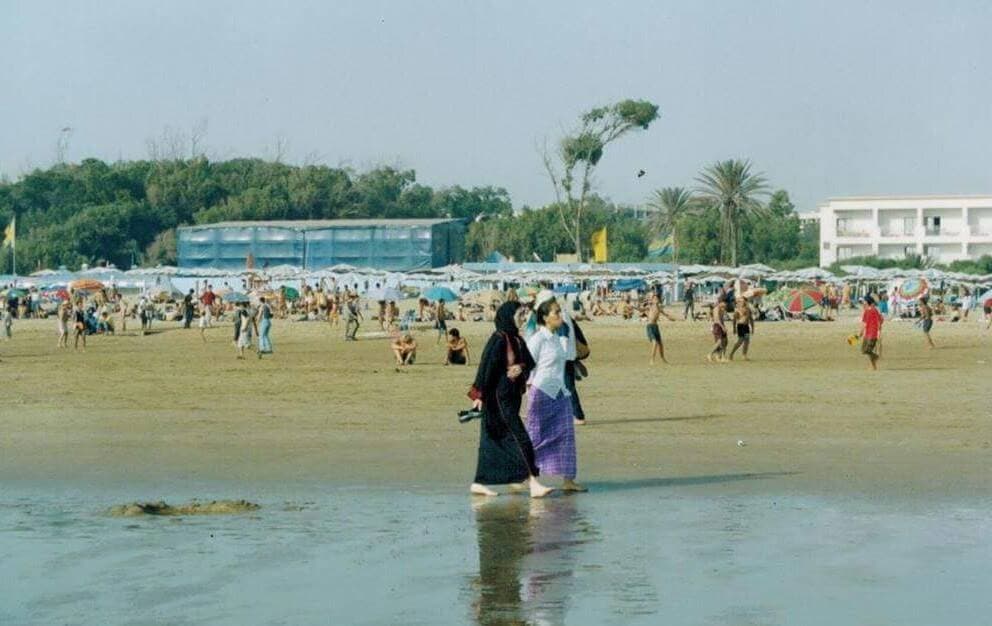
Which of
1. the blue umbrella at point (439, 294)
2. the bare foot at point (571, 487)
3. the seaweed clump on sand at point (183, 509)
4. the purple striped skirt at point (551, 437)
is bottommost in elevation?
the seaweed clump on sand at point (183, 509)

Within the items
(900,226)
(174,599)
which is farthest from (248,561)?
(900,226)

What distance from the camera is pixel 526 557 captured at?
→ 923cm

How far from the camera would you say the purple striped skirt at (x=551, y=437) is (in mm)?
11867

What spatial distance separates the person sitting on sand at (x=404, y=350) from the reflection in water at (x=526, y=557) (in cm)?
1788

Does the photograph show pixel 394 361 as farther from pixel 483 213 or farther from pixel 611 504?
pixel 483 213

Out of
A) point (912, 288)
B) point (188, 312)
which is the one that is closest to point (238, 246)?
point (188, 312)

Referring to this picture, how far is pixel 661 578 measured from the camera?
27.9 ft

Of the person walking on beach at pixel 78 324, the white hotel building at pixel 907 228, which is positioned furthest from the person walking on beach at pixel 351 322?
the white hotel building at pixel 907 228

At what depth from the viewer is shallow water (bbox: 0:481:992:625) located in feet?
25.2

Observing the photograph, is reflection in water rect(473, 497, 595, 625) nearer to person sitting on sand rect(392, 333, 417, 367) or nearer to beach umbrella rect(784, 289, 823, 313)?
person sitting on sand rect(392, 333, 417, 367)

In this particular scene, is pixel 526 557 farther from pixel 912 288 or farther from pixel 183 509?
pixel 912 288

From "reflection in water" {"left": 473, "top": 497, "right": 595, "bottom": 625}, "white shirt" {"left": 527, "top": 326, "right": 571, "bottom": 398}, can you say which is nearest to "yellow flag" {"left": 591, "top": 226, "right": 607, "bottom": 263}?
"white shirt" {"left": 527, "top": 326, "right": 571, "bottom": 398}

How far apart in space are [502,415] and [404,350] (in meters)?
18.1

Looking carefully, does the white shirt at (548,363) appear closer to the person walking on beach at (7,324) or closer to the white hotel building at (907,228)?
the person walking on beach at (7,324)
